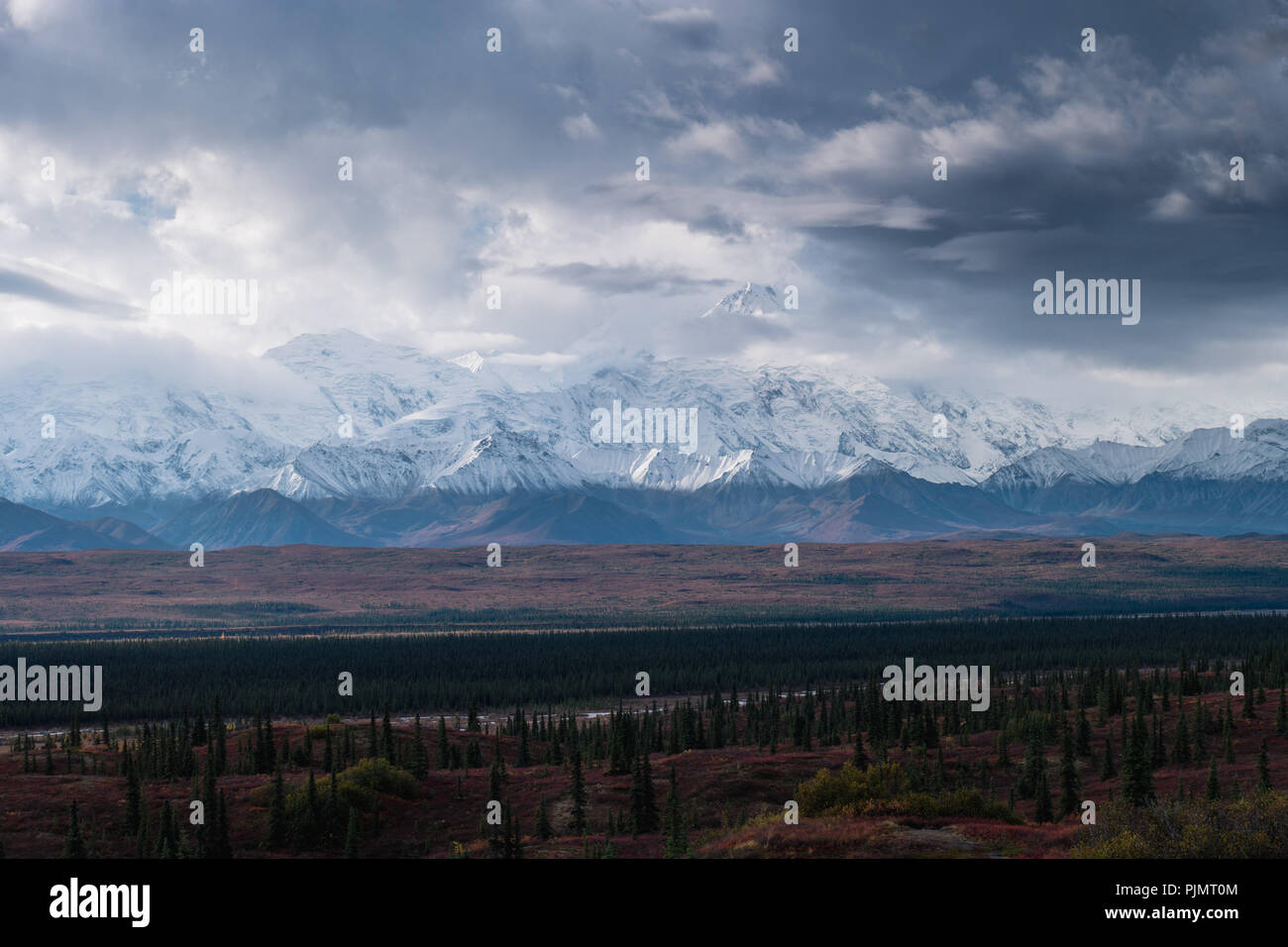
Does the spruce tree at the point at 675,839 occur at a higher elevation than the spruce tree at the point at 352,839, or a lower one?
higher

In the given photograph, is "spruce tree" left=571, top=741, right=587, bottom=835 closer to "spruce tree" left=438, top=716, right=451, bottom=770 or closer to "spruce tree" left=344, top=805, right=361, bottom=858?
"spruce tree" left=344, top=805, right=361, bottom=858

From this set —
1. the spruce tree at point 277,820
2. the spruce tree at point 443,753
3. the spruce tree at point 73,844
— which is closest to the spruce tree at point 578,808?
the spruce tree at point 277,820

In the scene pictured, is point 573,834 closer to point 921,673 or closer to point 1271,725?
point 1271,725

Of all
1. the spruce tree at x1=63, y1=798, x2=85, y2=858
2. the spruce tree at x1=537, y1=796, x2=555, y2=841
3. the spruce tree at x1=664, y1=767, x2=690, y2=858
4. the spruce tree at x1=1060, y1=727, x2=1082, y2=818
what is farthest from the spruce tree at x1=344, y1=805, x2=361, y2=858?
the spruce tree at x1=1060, y1=727, x2=1082, y2=818

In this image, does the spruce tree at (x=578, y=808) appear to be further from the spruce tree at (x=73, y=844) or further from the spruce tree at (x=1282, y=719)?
the spruce tree at (x=1282, y=719)

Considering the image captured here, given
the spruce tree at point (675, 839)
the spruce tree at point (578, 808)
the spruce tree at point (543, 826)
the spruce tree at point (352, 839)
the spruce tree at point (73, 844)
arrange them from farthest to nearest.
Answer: the spruce tree at point (578, 808) < the spruce tree at point (543, 826) < the spruce tree at point (352, 839) < the spruce tree at point (73, 844) < the spruce tree at point (675, 839)

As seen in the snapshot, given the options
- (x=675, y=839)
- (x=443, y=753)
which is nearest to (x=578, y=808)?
(x=675, y=839)

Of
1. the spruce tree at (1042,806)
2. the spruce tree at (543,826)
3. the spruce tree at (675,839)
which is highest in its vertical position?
the spruce tree at (675,839)
